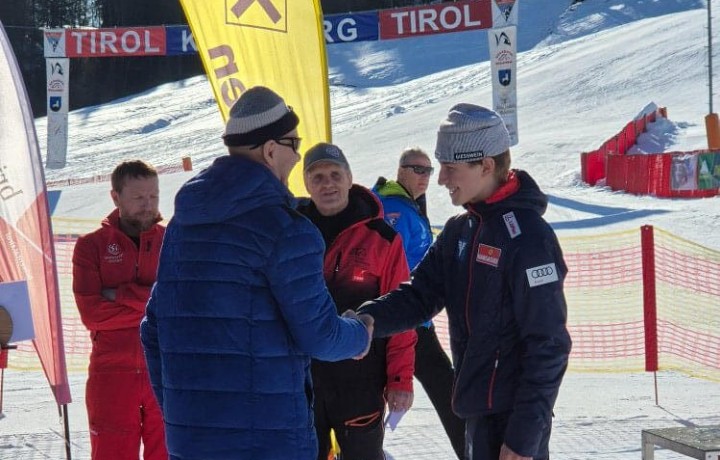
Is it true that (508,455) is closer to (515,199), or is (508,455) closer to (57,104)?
(515,199)

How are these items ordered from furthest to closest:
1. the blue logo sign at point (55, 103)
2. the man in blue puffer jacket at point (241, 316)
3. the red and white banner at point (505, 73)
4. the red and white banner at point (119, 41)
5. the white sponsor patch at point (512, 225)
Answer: the red and white banner at point (119, 41)
the blue logo sign at point (55, 103)
the red and white banner at point (505, 73)
the white sponsor patch at point (512, 225)
the man in blue puffer jacket at point (241, 316)

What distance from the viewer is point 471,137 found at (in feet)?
9.05

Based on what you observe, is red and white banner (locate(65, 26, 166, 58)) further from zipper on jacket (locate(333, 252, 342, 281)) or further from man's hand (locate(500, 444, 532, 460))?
man's hand (locate(500, 444, 532, 460))

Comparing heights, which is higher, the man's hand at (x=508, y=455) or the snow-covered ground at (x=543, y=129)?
the man's hand at (x=508, y=455)

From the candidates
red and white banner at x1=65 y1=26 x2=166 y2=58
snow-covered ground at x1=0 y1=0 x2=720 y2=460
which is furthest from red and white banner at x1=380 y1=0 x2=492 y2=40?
red and white banner at x1=65 y1=26 x2=166 y2=58

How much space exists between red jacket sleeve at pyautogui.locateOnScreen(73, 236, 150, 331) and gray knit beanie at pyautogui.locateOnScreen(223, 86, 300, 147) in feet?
4.71

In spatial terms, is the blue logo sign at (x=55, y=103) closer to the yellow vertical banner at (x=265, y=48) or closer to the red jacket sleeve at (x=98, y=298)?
the yellow vertical banner at (x=265, y=48)

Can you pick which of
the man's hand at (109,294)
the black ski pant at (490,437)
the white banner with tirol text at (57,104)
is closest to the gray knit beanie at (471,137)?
the black ski pant at (490,437)

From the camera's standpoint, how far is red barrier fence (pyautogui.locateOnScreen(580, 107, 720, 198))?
57.9 ft

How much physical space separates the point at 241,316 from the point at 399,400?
1.30 meters

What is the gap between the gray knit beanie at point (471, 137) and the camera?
2.76 metres

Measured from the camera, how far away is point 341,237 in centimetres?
358

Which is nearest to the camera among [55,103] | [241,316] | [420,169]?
[241,316]

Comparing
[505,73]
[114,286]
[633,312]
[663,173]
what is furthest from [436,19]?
[114,286]
